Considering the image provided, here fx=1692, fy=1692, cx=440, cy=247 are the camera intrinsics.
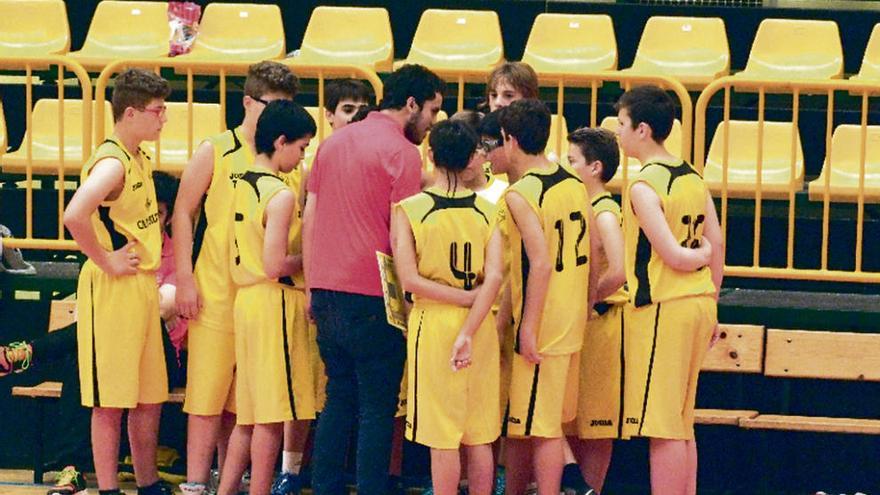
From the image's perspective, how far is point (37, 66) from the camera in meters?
8.34

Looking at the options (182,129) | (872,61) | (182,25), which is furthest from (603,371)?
(182,25)

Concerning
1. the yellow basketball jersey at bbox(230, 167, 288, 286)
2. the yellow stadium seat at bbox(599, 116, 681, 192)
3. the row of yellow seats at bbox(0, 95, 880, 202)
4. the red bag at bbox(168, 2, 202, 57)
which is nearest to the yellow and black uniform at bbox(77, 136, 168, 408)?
the yellow basketball jersey at bbox(230, 167, 288, 286)

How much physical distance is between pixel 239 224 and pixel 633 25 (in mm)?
5290

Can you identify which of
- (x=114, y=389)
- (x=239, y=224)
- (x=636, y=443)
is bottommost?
(x=636, y=443)

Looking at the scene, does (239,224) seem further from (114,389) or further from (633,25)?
(633,25)

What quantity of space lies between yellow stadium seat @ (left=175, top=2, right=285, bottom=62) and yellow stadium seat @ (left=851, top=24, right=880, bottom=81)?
142 inches

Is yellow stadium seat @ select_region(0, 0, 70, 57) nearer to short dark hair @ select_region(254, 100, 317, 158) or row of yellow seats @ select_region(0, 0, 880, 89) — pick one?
row of yellow seats @ select_region(0, 0, 880, 89)

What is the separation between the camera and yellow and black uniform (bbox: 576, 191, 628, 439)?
274 inches

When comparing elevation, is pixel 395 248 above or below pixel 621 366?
above

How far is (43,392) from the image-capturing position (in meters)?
7.95

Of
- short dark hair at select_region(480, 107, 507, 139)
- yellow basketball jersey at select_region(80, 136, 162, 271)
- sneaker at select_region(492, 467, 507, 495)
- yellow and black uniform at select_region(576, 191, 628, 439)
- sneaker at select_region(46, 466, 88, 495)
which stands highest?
short dark hair at select_region(480, 107, 507, 139)

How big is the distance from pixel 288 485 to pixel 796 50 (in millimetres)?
4916

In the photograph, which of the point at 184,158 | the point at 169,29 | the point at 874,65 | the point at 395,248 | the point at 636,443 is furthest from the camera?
the point at 169,29

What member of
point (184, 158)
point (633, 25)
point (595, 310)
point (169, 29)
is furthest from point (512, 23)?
point (595, 310)
